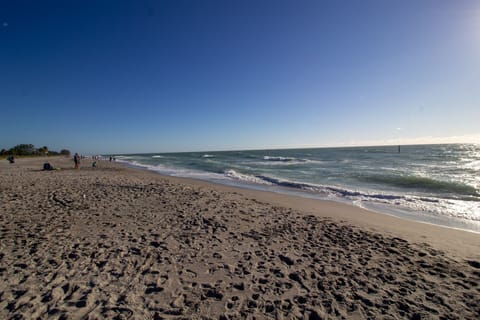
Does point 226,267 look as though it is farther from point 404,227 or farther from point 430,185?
point 430,185

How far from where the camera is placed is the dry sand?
9.39 feet

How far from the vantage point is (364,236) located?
5523mm

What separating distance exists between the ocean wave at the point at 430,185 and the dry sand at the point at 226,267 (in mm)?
8416

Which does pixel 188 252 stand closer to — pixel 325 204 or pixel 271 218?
pixel 271 218

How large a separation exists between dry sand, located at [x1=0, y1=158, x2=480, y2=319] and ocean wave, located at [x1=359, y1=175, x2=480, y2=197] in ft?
27.6

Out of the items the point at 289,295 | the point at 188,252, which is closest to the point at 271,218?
the point at 188,252

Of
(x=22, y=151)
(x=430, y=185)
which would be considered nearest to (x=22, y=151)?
(x=22, y=151)

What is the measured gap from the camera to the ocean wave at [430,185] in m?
12.1

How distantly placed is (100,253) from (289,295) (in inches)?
147

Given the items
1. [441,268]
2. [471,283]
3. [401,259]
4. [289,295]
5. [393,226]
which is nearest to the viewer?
[289,295]

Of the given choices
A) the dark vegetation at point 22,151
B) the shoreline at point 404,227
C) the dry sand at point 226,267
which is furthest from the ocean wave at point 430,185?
the dark vegetation at point 22,151

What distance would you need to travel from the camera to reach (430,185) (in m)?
14.1

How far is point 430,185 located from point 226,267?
1683cm

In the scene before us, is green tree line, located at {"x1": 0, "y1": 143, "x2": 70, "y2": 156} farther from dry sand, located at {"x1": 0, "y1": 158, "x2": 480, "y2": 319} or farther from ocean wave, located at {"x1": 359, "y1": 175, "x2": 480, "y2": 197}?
ocean wave, located at {"x1": 359, "y1": 175, "x2": 480, "y2": 197}
